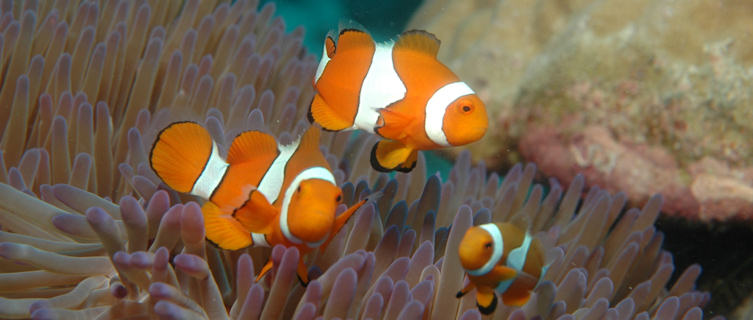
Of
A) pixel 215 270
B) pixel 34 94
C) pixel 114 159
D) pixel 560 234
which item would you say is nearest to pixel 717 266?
pixel 560 234

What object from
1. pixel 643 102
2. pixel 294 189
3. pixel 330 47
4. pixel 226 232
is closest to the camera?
pixel 294 189

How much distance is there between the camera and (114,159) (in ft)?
5.25

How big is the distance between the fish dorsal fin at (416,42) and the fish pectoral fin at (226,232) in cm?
53

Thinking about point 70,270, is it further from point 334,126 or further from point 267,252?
point 334,126

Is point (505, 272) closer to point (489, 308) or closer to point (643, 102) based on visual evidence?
point (489, 308)

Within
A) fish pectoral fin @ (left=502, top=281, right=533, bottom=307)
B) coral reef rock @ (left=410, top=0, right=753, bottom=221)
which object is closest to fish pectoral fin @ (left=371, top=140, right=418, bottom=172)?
fish pectoral fin @ (left=502, top=281, right=533, bottom=307)

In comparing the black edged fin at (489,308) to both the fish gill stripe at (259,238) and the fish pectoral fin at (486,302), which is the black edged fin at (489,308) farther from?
the fish gill stripe at (259,238)

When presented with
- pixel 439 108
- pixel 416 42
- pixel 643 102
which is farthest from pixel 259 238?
pixel 643 102

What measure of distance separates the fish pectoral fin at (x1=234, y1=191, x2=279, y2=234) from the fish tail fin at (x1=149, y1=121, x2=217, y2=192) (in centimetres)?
17

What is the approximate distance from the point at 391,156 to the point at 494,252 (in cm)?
30

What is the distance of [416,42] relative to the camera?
4.40 ft

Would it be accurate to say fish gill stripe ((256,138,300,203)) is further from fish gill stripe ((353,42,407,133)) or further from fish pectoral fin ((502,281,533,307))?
fish pectoral fin ((502,281,533,307))

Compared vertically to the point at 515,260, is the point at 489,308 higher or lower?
lower

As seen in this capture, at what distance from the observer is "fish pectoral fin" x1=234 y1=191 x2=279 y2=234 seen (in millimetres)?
1079
